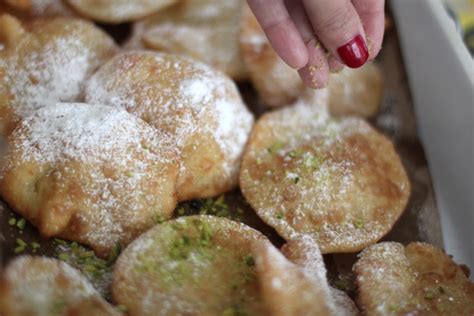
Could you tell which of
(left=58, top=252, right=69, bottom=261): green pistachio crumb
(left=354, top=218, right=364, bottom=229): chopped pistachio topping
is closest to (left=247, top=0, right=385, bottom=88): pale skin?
(left=354, top=218, right=364, bottom=229): chopped pistachio topping

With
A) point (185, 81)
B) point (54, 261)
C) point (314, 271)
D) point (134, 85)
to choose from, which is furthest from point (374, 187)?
point (54, 261)

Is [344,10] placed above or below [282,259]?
above

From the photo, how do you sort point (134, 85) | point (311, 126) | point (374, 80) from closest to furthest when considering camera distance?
point (134, 85), point (311, 126), point (374, 80)

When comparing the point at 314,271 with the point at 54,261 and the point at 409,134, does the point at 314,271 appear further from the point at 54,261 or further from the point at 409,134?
the point at 409,134

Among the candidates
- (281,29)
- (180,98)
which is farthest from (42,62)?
(281,29)

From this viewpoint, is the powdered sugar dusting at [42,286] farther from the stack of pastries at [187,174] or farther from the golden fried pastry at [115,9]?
the golden fried pastry at [115,9]

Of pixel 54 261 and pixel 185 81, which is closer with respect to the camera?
pixel 54 261

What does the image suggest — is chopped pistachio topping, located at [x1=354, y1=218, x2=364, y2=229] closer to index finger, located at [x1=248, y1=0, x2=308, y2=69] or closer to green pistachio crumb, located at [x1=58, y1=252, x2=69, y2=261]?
index finger, located at [x1=248, y1=0, x2=308, y2=69]
